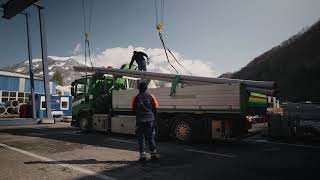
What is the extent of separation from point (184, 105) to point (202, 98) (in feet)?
2.37

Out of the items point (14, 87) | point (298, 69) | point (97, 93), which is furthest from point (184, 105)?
point (298, 69)

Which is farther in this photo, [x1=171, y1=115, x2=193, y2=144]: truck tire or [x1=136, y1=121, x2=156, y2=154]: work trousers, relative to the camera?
[x1=171, y1=115, x2=193, y2=144]: truck tire

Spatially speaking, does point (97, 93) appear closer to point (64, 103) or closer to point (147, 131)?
point (147, 131)

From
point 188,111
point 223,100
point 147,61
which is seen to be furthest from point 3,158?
point 147,61

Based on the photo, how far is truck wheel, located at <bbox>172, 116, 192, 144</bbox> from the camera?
7.92m

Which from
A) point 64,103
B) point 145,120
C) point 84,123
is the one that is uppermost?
point 64,103

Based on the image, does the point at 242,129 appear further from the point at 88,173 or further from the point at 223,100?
the point at 88,173

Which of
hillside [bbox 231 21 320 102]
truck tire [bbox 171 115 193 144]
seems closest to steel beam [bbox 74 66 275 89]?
truck tire [bbox 171 115 193 144]

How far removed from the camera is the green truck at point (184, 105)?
24.5ft

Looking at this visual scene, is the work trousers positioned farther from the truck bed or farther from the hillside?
the hillside

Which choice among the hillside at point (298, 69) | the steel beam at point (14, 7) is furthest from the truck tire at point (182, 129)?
the hillside at point (298, 69)

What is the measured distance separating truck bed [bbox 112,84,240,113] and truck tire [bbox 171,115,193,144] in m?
0.33

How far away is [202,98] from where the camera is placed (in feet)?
25.6

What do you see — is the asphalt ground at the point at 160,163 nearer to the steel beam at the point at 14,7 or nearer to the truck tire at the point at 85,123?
the truck tire at the point at 85,123
